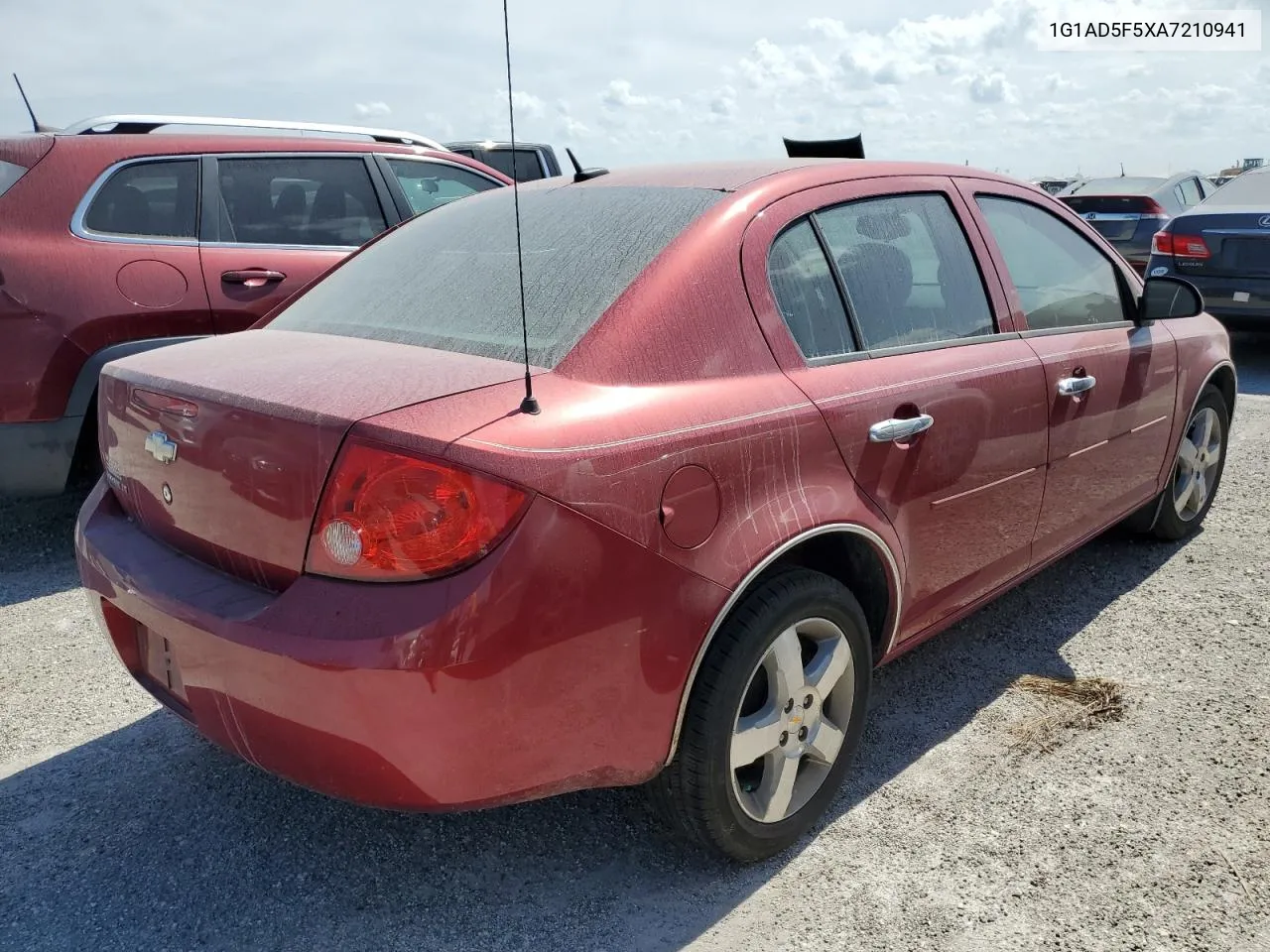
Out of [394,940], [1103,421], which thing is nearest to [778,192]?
[1103,421]

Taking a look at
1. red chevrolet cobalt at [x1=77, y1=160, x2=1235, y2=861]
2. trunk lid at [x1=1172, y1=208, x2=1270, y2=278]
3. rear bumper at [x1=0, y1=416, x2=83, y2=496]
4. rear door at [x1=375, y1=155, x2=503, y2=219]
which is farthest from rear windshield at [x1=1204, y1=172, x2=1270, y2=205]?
rear bumper at [x1=0, y1=416, x2=83, y2=496]

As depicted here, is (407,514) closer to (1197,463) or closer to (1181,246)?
(1197,463)

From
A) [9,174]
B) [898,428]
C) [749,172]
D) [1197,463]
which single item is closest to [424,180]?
[9,174]

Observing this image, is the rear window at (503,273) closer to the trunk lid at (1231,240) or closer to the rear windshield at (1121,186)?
the trunk lid at (1231,240)

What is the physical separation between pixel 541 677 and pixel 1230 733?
7.21 ft

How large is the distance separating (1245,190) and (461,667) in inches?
357

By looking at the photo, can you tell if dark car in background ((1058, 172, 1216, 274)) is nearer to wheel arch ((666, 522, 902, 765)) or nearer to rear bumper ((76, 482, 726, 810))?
wheel arch ((666, 522, 902, 765))

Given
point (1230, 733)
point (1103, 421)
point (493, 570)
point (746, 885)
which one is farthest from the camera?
point (1103, 421)

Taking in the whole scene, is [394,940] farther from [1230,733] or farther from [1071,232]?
[1071,232]

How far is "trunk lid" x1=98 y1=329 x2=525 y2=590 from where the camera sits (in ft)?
6.35

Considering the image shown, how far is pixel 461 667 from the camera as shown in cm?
179

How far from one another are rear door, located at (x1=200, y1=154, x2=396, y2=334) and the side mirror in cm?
328

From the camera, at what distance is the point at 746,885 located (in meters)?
2.35

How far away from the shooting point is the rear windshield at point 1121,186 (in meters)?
12.2
